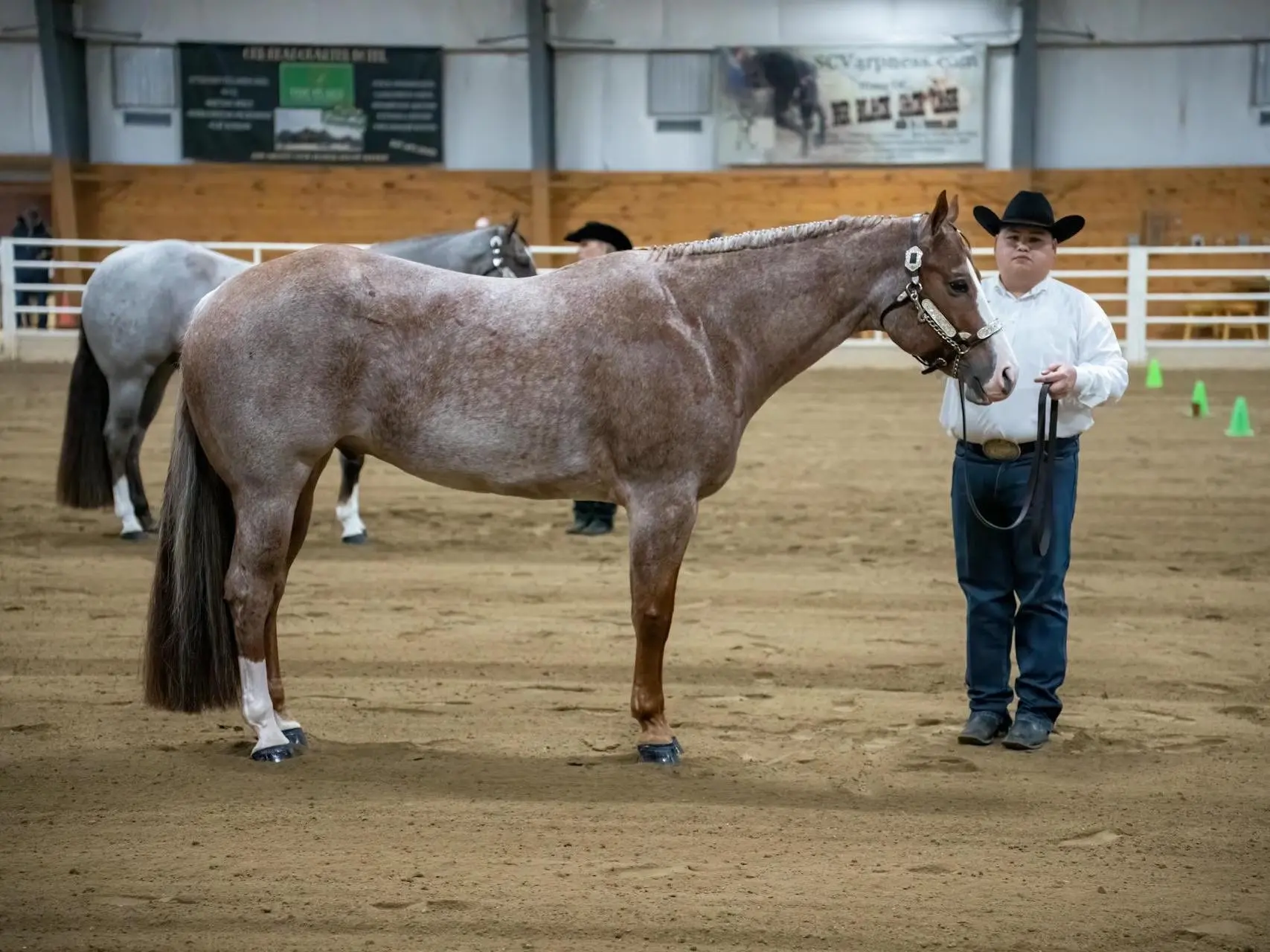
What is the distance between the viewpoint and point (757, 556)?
8531 millimetres

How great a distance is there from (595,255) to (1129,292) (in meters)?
13.1

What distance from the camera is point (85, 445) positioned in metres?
8.98

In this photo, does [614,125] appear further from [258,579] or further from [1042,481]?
[258,579]

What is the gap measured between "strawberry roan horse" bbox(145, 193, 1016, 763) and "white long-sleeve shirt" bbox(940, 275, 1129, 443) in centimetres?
28

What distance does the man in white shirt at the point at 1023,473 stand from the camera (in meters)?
5.02

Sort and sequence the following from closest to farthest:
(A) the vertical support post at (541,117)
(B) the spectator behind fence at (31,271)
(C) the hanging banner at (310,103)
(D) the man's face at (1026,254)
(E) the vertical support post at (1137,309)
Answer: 1. (D) the man's face at (1026,254)
2. (E) the vertical support post at (1137,309)
3. (B) the spectator behind fence at (31,271)
4. (A) the vertical support post at (541,117)
5. (C) the hanging banner at (310,103)

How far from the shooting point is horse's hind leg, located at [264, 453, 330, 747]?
5.00 meters

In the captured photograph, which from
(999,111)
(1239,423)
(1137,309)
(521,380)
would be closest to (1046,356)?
(521,380)

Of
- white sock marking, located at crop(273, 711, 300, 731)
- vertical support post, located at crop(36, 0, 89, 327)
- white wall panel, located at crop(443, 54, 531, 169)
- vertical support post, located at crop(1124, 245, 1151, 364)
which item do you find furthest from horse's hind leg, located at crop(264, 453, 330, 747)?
white wall panel, located at crop(443, 54, 531, 169)

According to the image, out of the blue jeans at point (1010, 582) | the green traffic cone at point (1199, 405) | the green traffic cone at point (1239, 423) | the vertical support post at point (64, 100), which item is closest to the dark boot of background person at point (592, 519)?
the blue jeans at point (1010, 582)

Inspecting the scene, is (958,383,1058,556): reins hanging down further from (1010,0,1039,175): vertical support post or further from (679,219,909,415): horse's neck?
(1010,0,1039,175): vertical support post

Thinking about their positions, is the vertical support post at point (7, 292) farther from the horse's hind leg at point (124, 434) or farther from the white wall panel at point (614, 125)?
the horse's hind leg at point (124, 434)

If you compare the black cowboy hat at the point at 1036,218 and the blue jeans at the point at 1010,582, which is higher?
the black cowboy hat at the point at 1036,218

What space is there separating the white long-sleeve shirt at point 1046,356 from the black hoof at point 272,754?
2.62m
